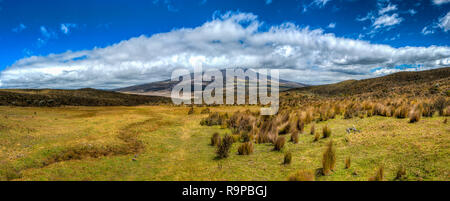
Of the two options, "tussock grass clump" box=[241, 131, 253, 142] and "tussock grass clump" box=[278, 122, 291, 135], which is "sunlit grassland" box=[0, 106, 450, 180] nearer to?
"tussock grass clump" box=[241, 131, 253, 142]

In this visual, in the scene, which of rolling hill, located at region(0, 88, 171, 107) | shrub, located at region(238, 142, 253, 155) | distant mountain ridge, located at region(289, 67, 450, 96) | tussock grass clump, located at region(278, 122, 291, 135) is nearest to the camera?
shrub, located at region(238, 142, 253, 155)

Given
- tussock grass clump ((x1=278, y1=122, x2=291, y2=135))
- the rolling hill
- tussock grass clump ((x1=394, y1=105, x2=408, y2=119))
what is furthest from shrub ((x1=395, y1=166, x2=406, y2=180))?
the rolling hill

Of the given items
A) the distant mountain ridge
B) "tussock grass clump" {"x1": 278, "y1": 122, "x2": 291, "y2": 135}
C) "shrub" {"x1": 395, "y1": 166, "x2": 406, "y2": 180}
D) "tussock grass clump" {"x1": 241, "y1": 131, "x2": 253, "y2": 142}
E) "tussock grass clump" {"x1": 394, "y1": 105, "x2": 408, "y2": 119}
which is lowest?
"tussock grass clump" {"x1": 241, "y1": 131, "x2": 253, "y2": 142}

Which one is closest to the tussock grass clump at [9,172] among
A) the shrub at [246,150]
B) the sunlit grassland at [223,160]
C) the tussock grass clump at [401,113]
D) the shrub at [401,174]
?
the sunlit grassland at [223,160]

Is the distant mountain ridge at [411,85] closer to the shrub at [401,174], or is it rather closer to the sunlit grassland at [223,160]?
the sunlit grassland at [223,160]

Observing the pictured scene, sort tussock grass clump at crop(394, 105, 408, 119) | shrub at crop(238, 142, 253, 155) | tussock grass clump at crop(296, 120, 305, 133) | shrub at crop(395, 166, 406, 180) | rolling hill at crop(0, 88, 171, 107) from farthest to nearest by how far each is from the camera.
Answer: rolling hill at crop(0, 88, 171, 107), tussock grass clump at crop(296, 120, 305, 133), tussock grass clump at crop(394, 105, 408, 119), shrub at crop(238, 142, 253, 155), shrub at crop(395, 166, 406, 180)

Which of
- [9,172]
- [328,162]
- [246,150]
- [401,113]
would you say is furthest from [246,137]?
[9,172]

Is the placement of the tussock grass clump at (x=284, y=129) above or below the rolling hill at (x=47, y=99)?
below

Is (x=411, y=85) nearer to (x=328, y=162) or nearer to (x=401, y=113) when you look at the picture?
(x=401, y=113)

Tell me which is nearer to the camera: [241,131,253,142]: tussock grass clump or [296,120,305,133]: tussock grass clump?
[241,131,253,142]: tussock grass clump

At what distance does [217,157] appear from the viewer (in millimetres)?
7926
